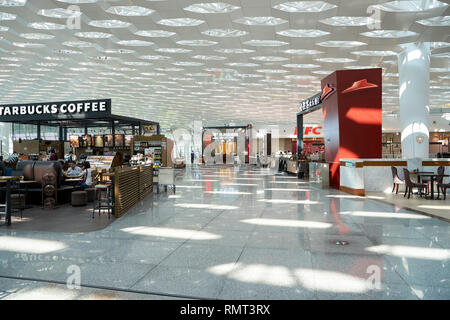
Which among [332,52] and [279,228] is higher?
[332,52]

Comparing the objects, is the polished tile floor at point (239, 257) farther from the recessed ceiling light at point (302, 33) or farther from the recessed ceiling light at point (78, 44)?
the recessed ceiling light at point (78, 44)

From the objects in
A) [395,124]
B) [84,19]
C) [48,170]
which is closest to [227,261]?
[48,170]

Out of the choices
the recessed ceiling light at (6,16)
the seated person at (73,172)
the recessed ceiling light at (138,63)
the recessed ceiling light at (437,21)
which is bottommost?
the seated person at (73,172)

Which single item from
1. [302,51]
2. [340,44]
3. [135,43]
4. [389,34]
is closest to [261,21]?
[302,51]

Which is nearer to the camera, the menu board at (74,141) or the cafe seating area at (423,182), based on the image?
the cafe seating area at (423,182)

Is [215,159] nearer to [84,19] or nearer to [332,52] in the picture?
[332,52]

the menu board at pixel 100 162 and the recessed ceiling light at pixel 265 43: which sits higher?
the recessed ceiling light at pixel 265 43

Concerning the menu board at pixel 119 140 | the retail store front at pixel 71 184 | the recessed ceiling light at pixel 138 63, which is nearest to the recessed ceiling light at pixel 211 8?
the retail store front at pixel 71 184

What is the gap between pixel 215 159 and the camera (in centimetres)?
3619

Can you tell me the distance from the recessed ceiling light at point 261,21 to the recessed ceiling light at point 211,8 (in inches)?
31.2

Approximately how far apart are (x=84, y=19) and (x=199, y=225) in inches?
294

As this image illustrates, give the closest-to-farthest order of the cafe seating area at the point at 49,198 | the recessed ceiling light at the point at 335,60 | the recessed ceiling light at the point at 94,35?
the cafe seating area at the point at 49,198
the recessed ceiling light at the point at 94,35
the recessed ceiling light at the point at 335,60

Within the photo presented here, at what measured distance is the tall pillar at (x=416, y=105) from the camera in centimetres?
1111
